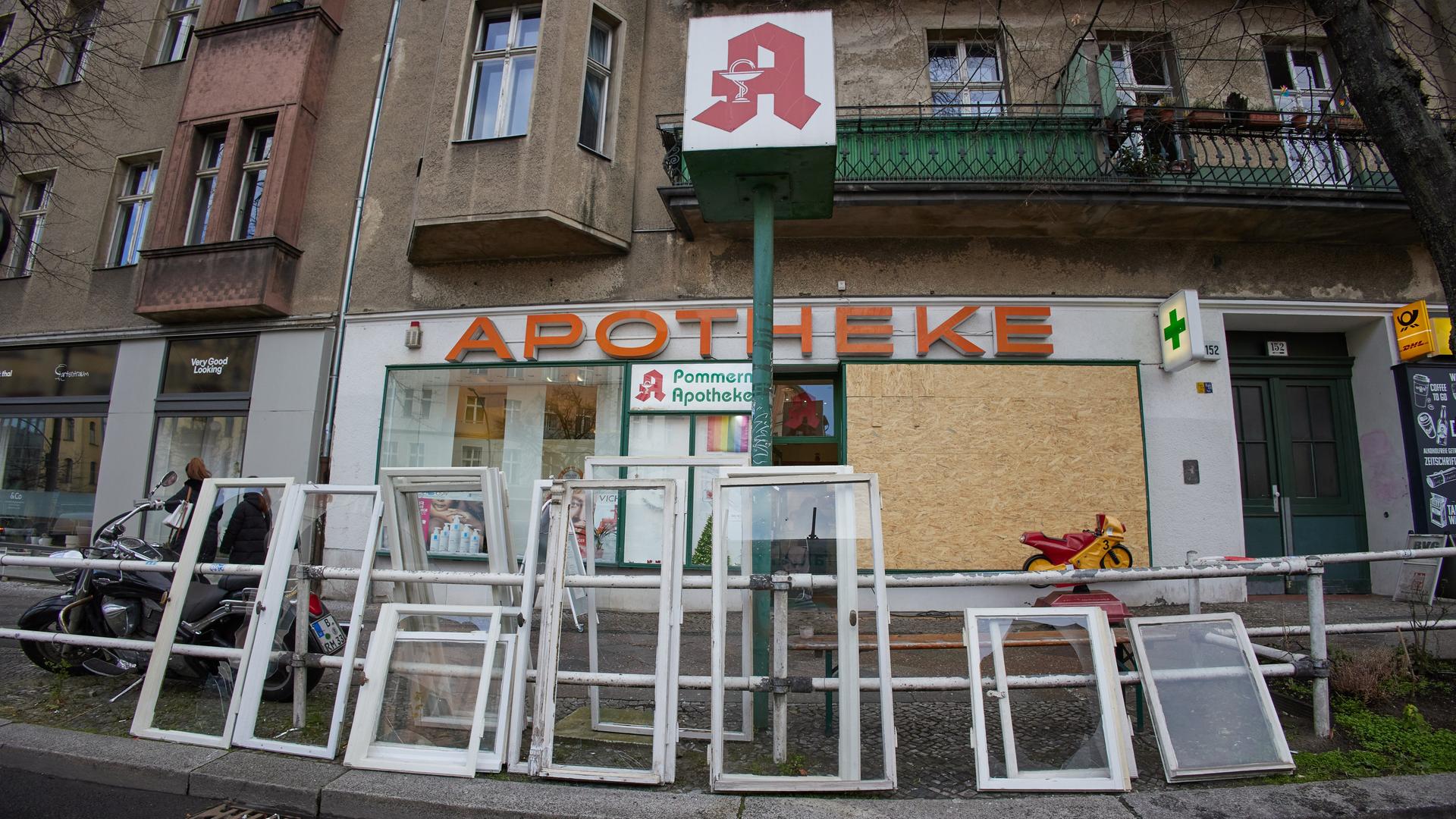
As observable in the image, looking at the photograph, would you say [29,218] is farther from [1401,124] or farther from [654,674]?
[1401,124]

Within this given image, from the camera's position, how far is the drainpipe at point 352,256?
9.16 m

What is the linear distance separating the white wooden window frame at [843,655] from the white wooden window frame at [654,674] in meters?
0.21

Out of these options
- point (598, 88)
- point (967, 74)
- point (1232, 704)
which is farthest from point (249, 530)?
point (967, 74)

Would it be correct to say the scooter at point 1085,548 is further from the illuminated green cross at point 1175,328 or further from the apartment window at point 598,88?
the apartment window at point 598,88

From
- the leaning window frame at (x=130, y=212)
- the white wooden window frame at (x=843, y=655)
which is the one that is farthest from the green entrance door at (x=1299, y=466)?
the leaning window frame at (x=130, y=212)

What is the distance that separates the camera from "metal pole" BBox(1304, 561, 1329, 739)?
363 cm

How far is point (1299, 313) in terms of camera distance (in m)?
8.18

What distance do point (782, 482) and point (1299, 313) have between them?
836cm

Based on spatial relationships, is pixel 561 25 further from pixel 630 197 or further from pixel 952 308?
pixel 952 308

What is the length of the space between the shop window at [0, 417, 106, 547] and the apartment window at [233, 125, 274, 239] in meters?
3.80

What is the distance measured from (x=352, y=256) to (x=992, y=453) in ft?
29.6

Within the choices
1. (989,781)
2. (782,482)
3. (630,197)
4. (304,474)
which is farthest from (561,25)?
(989,781)

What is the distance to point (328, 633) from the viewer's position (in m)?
4.32

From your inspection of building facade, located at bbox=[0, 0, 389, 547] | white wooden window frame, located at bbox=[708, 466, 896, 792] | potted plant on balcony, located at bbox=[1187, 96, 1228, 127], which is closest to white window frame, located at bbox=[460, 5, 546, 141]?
building facade, located at bbox=[0, 0, 389, 547]
